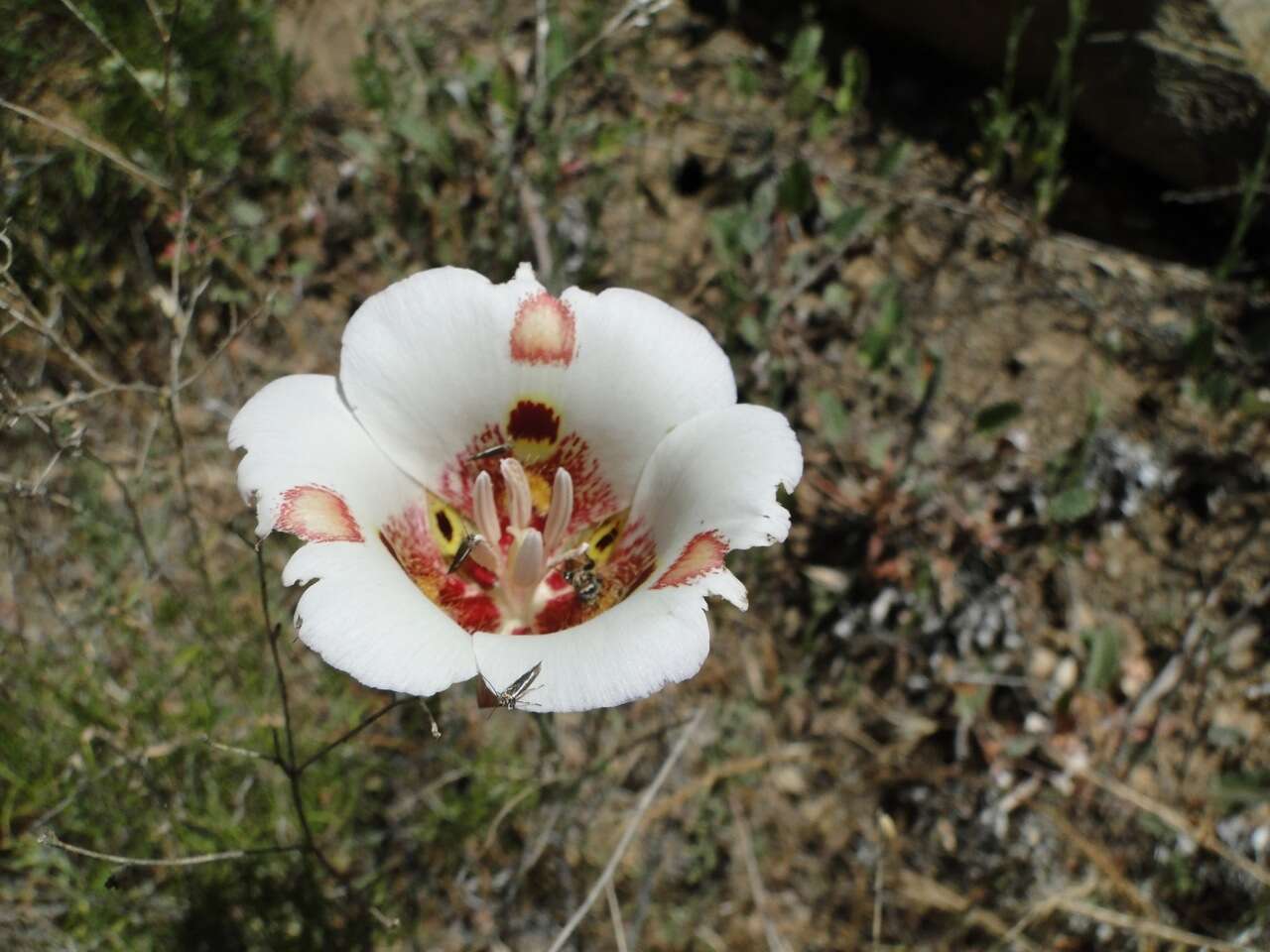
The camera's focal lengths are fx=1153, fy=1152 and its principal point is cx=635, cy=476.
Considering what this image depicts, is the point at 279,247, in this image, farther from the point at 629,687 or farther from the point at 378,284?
the point at 629,687

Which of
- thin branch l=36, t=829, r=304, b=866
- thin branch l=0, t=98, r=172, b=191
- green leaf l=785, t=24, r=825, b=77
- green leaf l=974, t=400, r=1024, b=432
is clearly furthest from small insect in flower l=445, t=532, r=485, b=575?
green leaf l=785, t=24, r=825, b=77

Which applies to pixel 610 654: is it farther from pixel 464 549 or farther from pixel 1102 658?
pixel 1102 658

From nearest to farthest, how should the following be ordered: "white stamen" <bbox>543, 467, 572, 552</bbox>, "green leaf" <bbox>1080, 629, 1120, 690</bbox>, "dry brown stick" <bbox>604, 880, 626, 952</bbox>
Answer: "white stamen" <bbox>543, 467, 572, 552</bbox>, "dry brown stick" <bbox>604, 880, 626, 952</bbox>, "green leaf" <bbox>1080, 629, 1120, 690</bbox>

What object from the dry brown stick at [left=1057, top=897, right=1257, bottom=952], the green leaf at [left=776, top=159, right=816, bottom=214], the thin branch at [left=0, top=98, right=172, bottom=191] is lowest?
the dry brown stick at [left=1057, top=897, right=1257, bottom=952]

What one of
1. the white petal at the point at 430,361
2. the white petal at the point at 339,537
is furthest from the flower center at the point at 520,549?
the white petal at the point at 339,537

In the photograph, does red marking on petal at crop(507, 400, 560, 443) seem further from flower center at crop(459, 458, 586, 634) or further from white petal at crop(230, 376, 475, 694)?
white petal at crop(230, 376, 475, 694)

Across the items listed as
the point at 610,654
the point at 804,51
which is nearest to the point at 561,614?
the point at 610,654

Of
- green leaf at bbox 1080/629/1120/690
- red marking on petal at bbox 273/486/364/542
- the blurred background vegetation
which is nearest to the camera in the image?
red marking on petal at bbox 273/486/364/542

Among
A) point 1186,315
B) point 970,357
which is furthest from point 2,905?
point 1186,315
